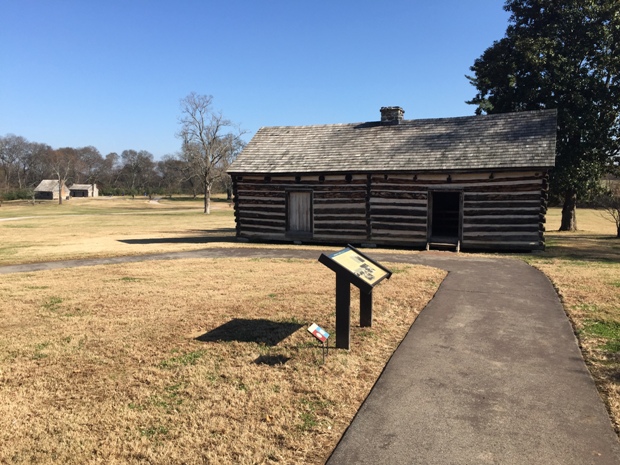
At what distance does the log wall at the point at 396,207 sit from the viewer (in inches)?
601

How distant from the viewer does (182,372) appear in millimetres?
5090

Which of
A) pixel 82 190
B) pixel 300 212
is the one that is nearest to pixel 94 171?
pixel 82 190

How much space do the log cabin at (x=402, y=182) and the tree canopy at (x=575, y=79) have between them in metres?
4.27

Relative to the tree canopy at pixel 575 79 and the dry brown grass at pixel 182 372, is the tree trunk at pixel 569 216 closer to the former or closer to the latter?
the tree canopy at pixel 575 79

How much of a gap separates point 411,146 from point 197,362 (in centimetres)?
1416

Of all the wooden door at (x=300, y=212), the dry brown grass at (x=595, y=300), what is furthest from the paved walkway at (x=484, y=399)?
the wooden door at (x=300, y=212)

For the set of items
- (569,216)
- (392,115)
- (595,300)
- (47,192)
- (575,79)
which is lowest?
(595,300)

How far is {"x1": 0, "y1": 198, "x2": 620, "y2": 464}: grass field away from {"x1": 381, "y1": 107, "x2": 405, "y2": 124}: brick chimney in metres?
10.5

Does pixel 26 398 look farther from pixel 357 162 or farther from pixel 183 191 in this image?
pixel 183 191

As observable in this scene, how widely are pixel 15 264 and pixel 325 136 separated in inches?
504

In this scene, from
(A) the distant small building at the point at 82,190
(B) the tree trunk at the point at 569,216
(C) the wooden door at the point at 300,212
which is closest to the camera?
(C) the wooden door at the point at 300,212

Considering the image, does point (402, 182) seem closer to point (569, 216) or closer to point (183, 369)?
point (183, 369)

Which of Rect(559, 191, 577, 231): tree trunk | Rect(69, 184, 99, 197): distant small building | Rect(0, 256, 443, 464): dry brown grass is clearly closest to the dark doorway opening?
Rect(559, 191, 577, 231): tree trunk

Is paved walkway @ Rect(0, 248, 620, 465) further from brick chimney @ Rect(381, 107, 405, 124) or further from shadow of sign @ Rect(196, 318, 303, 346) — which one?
brick chimney @ Rect(381, 107, 405, 124)
